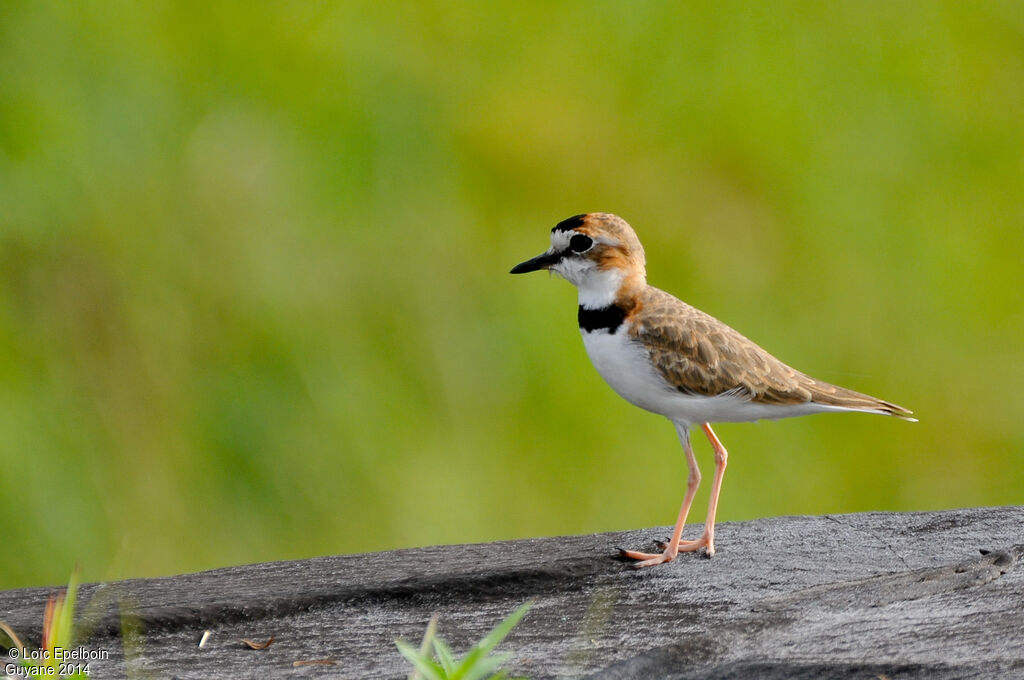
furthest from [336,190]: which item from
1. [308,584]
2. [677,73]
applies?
[308,584]

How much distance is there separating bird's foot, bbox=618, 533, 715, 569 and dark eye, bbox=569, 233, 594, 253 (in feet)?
2.40

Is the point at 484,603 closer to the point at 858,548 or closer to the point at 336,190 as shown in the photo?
the point at 858,548

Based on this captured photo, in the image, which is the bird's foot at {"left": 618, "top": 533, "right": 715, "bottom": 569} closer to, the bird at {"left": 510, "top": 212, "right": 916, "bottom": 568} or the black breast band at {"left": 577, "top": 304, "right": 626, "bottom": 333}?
the bird at {"left": 510, "top": 212, "right": 916, "bottom": 568}

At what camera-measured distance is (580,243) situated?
9.84 ft

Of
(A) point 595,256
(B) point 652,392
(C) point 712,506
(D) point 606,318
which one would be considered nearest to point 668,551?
(C) point 712,506

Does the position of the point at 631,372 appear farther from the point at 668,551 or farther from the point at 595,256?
the point at 668,551

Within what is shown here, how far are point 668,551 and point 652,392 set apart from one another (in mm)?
439

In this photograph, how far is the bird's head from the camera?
9.82 ft

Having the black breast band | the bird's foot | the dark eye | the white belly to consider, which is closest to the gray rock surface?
the bird's foot

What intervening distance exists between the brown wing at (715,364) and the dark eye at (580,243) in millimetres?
206

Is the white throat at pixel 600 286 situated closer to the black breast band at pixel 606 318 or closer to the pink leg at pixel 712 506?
the black breast band at pixel 606 318

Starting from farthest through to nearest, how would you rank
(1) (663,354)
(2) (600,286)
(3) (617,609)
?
(2) (600,286) → (1) (663,354) → (3) (617,609)

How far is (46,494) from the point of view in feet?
13.9

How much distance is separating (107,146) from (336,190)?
2.70 ft
